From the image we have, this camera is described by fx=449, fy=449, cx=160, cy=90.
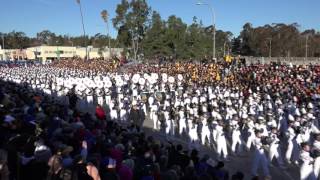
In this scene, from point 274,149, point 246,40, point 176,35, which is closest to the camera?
point 274,149

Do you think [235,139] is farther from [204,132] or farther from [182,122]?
[182,122]

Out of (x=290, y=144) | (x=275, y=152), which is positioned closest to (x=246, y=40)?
(x=290, y=144)

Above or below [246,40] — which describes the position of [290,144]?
below

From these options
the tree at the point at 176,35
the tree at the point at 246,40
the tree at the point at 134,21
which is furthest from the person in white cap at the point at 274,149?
the tree at the point at 246,40

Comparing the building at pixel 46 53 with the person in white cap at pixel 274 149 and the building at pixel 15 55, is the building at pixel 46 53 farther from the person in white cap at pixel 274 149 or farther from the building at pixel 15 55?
the person in white cap at pixel 274 149

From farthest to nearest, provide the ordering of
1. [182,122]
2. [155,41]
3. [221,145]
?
[155,41] → [182,122] → [221,145]

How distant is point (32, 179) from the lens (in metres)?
7.25

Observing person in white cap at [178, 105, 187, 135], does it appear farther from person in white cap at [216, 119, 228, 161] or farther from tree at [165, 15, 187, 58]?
tree at [165, 15, 187, 58]

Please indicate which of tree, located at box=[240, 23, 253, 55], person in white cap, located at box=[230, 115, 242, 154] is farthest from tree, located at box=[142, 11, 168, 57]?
tree, located at box=[240, 23, 253, 55]

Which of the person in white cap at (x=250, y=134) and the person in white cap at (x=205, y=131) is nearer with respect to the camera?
the person in white cap at (x=250, y=134)

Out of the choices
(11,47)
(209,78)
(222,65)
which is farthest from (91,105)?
(11,47)

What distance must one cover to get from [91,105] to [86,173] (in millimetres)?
20693

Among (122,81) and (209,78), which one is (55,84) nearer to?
(122,81)

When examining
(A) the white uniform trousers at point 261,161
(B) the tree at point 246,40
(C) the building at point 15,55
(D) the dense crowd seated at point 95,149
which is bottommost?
(A) the white uniform trousers at point 261,161
